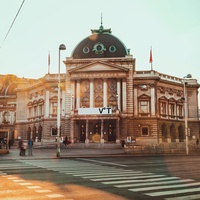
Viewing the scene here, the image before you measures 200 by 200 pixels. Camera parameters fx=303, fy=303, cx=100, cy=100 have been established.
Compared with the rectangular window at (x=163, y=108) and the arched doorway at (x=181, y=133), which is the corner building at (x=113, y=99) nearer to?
the rectangular window at (x=163, y=108)

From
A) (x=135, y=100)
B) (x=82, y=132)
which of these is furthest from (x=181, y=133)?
(x=82, y=132)

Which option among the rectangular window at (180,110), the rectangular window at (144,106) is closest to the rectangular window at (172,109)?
the rectangular window at (180,110)

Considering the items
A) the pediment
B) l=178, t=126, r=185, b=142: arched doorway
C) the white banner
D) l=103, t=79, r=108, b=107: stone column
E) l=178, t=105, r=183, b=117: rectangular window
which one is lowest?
l=178, t=126, r=185, b=142: arched doorway

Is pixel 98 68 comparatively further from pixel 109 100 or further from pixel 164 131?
pixel 164 131

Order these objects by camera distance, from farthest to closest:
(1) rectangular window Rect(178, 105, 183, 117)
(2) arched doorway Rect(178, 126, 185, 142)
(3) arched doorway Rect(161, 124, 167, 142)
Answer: (1) rectangular window Rect(178, 105, 183, 117) < (2) arched doorway Rect(178, 126, 185, 142) < (3) arched doorway Rect(161, 124, 167, 142)

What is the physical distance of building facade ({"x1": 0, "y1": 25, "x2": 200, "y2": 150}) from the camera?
5772cm

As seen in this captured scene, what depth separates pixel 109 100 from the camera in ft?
196

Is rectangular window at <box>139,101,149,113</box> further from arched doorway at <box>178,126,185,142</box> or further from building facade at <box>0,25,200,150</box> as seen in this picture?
arched doorway at <box>178,126,185,142</box>

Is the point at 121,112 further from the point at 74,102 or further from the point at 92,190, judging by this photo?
the point at 92,190

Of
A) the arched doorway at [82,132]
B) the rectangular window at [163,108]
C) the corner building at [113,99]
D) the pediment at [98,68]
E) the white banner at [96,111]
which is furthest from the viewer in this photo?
the rectangular window at [163,108]

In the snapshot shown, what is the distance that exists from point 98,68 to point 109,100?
662 cm

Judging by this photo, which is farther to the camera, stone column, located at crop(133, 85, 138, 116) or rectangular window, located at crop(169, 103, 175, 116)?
rectangular window, located at crop(169, 103, 175, 116)

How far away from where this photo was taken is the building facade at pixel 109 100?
5772cm

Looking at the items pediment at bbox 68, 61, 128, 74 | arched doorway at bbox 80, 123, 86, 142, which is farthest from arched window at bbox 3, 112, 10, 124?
pediment at bbox 68, 61, 128, 74
